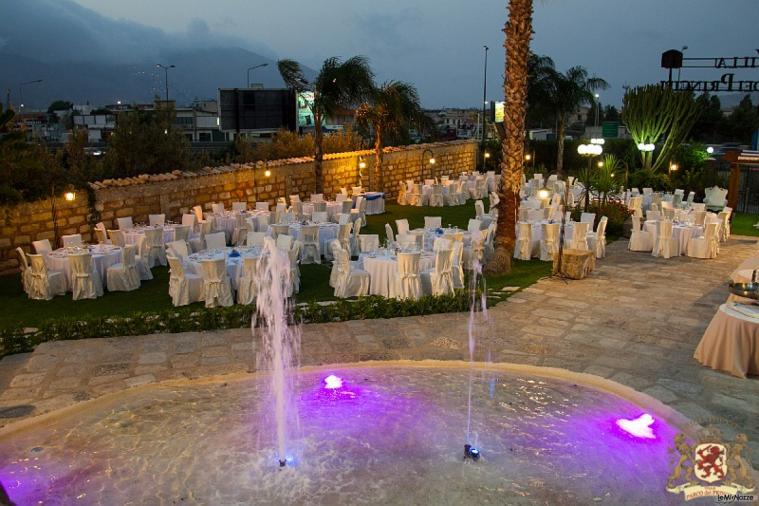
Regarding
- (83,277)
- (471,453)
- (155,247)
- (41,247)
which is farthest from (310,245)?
(471,453)

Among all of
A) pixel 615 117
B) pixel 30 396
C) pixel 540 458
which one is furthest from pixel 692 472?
pixel 615 117

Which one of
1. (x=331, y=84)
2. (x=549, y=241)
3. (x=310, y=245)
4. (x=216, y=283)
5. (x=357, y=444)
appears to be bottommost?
(x=357, y=444)

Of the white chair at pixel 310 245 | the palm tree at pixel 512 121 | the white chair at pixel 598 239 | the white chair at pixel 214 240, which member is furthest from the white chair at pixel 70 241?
the white chair at pixel 598 239

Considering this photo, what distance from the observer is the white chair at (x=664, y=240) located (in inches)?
523

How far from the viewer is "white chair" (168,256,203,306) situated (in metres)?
9.88

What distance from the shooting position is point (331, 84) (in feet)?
59.8

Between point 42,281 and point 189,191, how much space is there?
234 inches

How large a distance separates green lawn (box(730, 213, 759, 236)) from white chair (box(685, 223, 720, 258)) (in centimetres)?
425

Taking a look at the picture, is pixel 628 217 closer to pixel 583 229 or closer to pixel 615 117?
pixel 583 229

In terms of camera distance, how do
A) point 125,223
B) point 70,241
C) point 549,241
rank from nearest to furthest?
point 70,241
point 549,241
point 125,223

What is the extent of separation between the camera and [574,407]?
6312 mm

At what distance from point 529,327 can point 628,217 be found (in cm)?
941

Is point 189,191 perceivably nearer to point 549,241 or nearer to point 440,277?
point 440,277

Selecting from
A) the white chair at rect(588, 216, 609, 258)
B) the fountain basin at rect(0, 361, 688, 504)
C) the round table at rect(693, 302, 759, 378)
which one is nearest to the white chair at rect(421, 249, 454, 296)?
the fountain basin at rect(0, 361, 688, 504)
